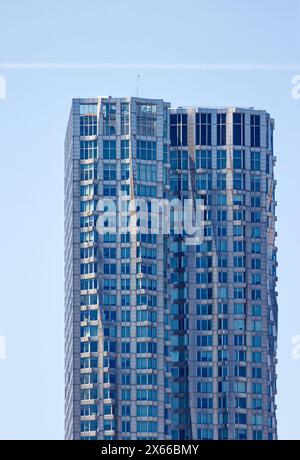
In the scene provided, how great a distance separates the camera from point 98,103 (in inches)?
5187

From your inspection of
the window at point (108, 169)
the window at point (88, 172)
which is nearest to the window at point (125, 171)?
the window at point (108, 169)

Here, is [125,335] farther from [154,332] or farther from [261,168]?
[261,168]

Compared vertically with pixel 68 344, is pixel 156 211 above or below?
above

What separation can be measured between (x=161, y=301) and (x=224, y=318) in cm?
524

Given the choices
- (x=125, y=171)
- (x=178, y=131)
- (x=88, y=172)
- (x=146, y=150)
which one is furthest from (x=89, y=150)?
(x=178, y=131)

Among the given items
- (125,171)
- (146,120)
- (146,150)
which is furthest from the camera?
(146,120)

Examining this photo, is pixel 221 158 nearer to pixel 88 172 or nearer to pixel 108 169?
pixel 108 169

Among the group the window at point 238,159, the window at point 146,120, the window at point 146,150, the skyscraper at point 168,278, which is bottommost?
the skyscraper at point 168,278

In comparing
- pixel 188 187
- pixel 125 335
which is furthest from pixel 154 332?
pixel 188 187

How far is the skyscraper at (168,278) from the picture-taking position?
128 metres

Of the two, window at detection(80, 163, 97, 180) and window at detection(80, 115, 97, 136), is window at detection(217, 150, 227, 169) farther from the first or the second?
window at detection(80, 163, 97, 180)

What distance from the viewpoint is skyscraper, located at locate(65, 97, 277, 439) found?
5054 inches

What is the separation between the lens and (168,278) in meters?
131

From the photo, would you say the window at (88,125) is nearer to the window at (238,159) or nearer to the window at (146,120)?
the window at (146,120)
